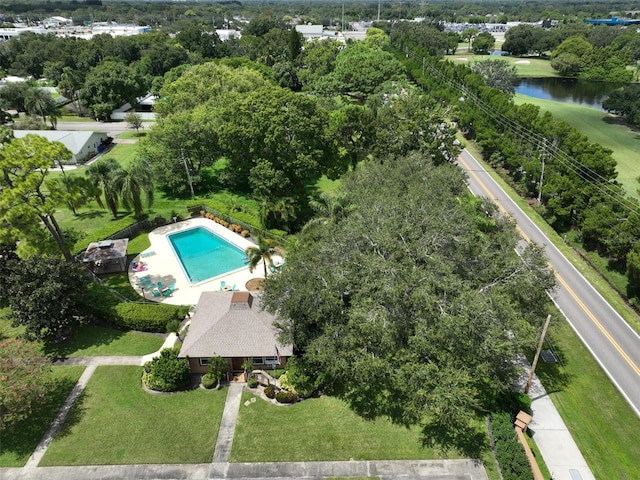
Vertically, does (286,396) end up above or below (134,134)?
below

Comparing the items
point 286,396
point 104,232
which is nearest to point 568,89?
point 104,232

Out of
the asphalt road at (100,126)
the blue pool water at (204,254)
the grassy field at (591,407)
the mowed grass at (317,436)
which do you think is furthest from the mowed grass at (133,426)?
the asphalt road at (100,126)

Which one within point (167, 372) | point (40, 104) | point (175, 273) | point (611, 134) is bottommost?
point (175, 273)

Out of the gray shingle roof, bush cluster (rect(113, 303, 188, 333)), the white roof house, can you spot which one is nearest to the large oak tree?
the gray shingle roof

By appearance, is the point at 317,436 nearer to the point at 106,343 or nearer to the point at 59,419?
the point at 59,419

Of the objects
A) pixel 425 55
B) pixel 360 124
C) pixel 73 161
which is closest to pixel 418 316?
pixel 360 124

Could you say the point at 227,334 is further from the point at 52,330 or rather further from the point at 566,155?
the point at 566,155

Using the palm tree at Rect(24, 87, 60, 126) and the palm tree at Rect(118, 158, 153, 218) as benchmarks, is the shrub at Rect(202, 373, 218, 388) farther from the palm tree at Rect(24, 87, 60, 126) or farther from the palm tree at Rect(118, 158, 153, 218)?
the palm tree at Rect(24, 87, 60, 126)
